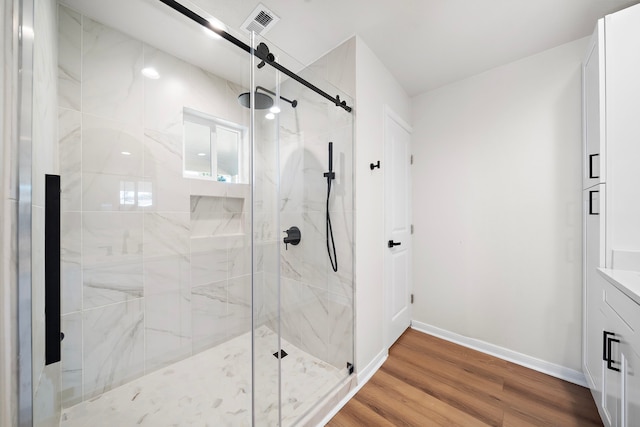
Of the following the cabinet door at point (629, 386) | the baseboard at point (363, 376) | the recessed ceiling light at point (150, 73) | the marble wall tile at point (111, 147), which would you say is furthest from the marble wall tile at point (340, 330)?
the recessed ceiling light at point (150, 73)

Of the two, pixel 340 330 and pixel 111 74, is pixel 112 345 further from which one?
pixel 111 74

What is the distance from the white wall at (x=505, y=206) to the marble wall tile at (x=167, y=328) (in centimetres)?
228

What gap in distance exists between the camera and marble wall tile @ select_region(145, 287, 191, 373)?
63.6 inches

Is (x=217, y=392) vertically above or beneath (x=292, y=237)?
beneath

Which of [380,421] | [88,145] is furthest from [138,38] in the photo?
[380,421]

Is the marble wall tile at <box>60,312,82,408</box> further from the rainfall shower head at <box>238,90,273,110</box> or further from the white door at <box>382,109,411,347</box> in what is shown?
the white door at <box>382,109,411,347</box>

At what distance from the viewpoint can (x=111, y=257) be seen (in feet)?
4.83

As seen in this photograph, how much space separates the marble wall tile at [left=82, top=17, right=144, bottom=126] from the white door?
1936mm

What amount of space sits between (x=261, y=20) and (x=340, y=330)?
2.30 metres

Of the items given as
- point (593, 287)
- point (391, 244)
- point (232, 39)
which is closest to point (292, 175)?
point (232, 39)

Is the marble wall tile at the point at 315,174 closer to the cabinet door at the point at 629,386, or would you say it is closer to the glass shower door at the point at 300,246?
the glass shower door at the point at 300,246

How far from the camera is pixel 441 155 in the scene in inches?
92.5

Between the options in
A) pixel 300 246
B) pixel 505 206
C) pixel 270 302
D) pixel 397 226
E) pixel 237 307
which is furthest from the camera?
pixel 397 226

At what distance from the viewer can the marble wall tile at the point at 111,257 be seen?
55.1 inches
